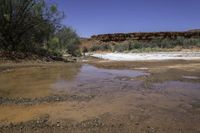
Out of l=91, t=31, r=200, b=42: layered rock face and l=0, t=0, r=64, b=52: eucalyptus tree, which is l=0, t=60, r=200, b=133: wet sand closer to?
l=0, t=0, r=64, b=52: eucalyptus tree

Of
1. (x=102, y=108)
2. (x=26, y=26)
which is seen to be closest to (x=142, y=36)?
(x=26, y=26)

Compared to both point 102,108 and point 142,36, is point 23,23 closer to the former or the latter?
point 102,108

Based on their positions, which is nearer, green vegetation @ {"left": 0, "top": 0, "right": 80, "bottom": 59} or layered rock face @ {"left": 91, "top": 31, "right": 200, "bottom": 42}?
green vegetation @ {"left": 0, "top": 0, "right": 80, "bottom": 59}

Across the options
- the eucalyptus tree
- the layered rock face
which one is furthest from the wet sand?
the layered rock face

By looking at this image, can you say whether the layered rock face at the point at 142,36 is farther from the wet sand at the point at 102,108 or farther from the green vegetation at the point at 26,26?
the wet sand at the point at 102,108

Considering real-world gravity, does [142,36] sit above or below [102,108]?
above

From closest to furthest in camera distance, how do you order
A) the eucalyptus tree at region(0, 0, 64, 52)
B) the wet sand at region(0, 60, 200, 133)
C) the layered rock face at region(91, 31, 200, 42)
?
the wet sand at region(0, 60, 200, 133)
the eucalyptus tree at region(0, 0, 64, 52)
the layered rock face at region(91, 31, 200, 42)

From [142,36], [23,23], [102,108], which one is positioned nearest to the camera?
[102,108]

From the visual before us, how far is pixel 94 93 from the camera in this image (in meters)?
10.1

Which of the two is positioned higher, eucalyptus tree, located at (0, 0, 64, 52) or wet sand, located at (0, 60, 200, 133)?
eucalyptus tree, located at (0, 0, 64, 52)

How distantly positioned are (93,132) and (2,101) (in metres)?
4.06

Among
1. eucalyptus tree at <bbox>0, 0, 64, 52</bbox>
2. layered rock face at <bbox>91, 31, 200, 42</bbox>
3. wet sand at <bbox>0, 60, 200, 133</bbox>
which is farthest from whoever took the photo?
layered rock face at <bbox>91, 31, 200, 42</bbox>

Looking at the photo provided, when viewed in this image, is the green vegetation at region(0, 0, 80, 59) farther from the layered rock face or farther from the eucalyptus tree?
the layered rock face

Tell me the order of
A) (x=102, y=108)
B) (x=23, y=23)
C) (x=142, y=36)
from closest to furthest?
1. (x=102, y=108)
2. (x=23, y=23)
3. (x=142, y=36)
